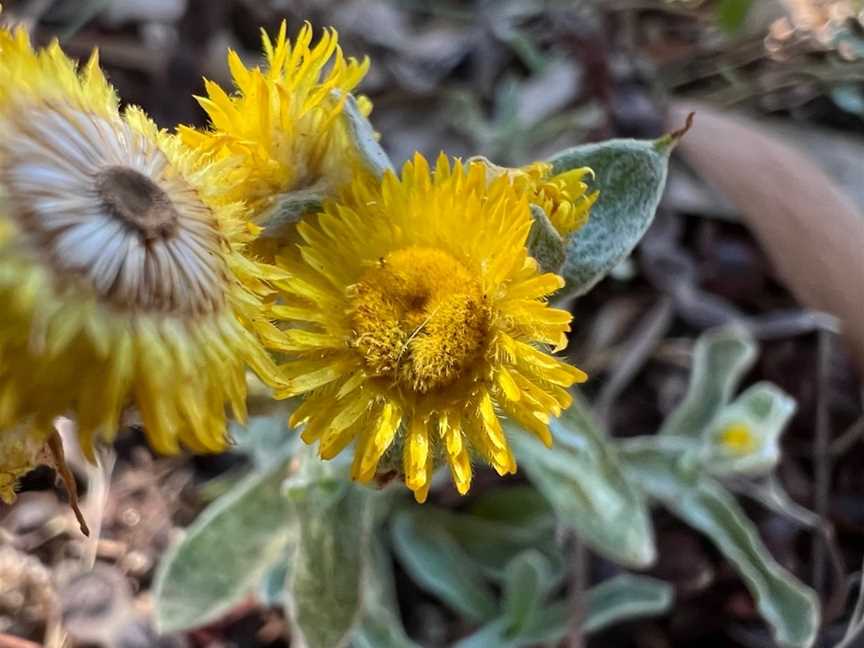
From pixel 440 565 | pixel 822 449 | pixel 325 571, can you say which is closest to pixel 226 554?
pixel 325 571

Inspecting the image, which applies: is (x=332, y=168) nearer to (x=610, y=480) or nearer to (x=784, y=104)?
(x=610, y=480)

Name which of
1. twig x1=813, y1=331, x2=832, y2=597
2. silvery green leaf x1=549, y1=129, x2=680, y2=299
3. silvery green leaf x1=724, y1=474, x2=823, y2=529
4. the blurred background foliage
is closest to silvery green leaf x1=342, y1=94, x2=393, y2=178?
silvery green leaf x1=549, y1=129, x2=680, y2=299

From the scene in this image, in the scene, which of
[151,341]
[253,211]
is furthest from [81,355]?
[253,211]

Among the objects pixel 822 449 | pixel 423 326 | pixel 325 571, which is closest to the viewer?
pixel 423 326

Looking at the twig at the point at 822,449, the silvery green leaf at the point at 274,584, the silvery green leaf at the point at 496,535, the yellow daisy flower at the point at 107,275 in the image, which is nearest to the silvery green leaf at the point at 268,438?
the silvery green leaf at the point at 274,584

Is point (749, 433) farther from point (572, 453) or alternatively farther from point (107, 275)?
point (107, 275)

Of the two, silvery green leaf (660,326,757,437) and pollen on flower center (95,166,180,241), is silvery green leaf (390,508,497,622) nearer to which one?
silvery green leaf (660,326,757,437)

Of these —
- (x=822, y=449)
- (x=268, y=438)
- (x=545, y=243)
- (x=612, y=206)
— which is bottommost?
(x=822, y=449)

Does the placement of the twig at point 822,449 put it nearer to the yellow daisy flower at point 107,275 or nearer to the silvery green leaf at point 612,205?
the silvery green leaf at point 612,205
